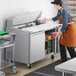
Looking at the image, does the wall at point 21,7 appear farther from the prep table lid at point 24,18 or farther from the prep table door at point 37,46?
the prep table door at point 37,46

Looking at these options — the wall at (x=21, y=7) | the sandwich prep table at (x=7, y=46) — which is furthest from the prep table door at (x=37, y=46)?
the wall at (x=21, y=7)

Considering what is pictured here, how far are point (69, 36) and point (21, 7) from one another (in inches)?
56.8

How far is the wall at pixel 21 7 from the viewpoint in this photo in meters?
5.84

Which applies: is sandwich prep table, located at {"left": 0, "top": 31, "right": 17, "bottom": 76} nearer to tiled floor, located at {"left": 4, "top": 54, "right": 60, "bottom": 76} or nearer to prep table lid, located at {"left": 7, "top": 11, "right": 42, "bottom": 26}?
tiled floor, located at {"left": 4, "top": 54, "right": 60, "bottom": 76}

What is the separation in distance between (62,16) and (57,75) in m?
1.21

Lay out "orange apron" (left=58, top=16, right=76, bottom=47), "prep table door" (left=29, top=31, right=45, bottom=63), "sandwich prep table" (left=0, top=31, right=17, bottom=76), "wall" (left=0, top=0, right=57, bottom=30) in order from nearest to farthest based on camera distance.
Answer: "sandwich prep table" (left=0, top=31, right=17, bottom=76), "orange apron" (left=58, top=16, right=76, bottom=47), "prep table door" (left=29, top=31, right=45, bottom=63), "wall" (left=0, top=0, right=57, bottom=30)

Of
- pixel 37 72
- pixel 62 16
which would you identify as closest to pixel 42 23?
pixel 62 16

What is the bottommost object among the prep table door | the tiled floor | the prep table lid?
the tiled floor

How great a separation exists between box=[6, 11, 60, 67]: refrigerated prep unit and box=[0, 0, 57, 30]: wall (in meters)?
0.16

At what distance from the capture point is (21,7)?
6340 mm

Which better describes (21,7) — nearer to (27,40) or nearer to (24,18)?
(24,18)

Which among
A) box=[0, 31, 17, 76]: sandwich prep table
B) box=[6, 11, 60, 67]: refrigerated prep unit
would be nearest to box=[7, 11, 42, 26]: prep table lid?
box=[6, 11, 60, 67]: refrigerated prep unit

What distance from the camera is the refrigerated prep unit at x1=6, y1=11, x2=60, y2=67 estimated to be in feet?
18.7

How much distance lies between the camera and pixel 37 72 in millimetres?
5461
